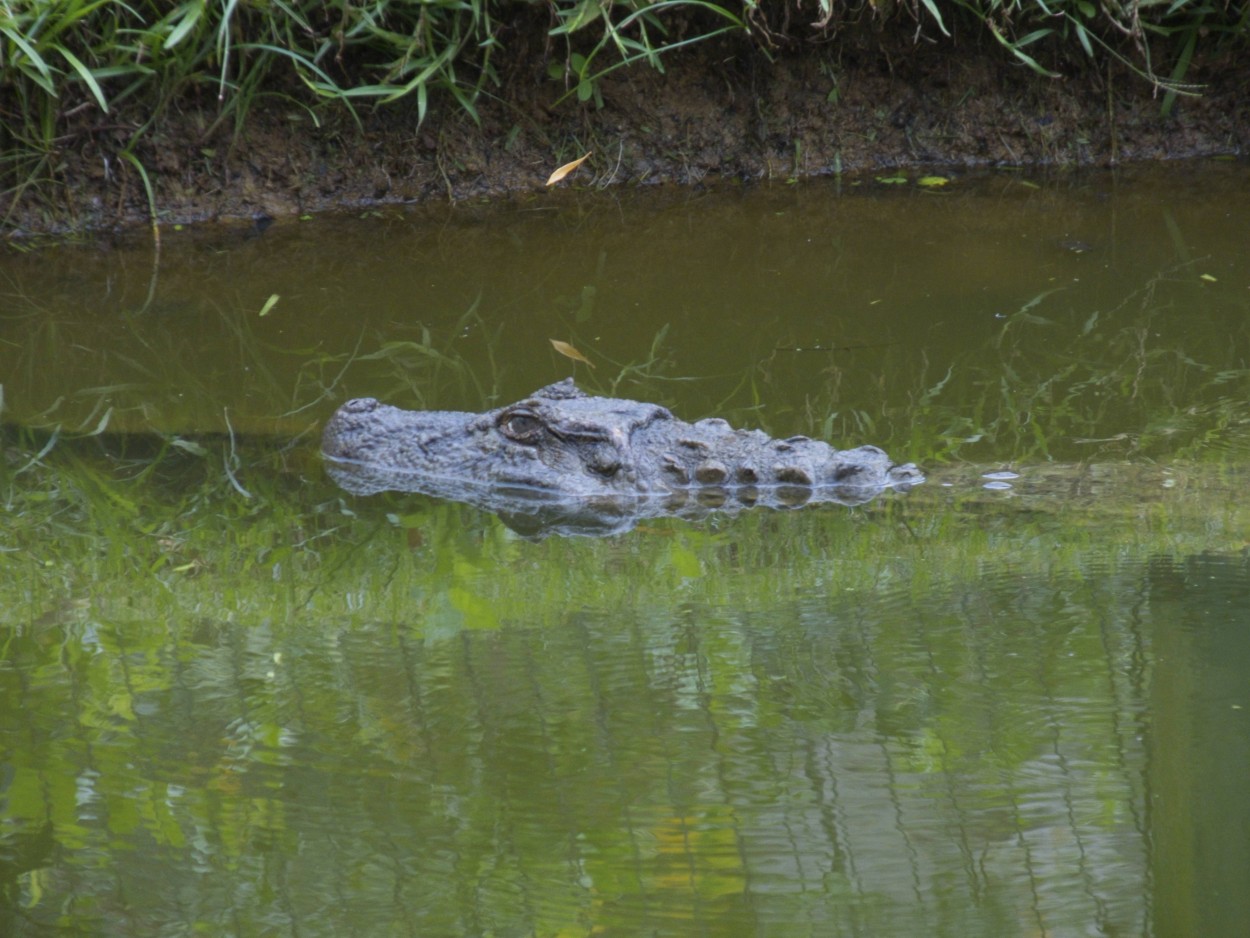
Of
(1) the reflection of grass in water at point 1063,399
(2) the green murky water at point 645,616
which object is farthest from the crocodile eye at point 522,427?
(1) the reflection of grass in water at point 1063,399

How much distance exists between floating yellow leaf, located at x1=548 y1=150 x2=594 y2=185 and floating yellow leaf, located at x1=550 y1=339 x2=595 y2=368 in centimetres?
169

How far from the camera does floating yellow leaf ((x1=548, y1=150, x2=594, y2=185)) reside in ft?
21.3

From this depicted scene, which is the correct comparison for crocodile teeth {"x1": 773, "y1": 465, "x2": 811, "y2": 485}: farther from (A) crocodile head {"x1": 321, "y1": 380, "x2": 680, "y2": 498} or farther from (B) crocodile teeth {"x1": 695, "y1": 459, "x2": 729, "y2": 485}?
(A) crocodile head {"x1": 321, "y1": 380, "x2": 680, "y2": 498}

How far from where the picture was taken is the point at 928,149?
7152 millimetres

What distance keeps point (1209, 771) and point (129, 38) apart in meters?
5.28

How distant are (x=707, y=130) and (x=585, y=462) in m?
3.38

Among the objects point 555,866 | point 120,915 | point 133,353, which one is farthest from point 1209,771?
point 133,353

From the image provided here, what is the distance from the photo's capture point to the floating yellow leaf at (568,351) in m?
4.87

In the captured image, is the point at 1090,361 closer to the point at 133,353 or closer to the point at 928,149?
the point at 928,149

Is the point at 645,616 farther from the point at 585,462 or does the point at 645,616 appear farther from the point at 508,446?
the point at 508,446

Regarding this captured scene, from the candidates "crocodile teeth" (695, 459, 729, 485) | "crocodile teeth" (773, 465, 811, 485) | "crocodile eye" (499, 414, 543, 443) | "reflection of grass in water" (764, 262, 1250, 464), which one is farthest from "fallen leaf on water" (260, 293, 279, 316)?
"crocodile teeth" (773, 465, 811, 485)

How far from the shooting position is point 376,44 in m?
6.26

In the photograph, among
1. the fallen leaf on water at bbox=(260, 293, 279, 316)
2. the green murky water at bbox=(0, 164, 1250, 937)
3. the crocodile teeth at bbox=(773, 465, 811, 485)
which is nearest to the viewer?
the green murky water at bbox=(0, 164, 1250, 937)

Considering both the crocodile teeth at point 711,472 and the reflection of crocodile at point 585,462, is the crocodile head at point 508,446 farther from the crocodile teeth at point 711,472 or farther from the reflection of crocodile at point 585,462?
the crocodile teeth at point 711,472
